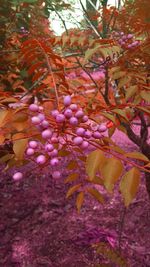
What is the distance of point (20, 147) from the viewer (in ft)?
3.99

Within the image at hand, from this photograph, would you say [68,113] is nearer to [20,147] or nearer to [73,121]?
[73,121]

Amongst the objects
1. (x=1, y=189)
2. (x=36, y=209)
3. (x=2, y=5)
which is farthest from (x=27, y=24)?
(x=1, y=189)

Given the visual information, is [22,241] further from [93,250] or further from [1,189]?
[1,189]

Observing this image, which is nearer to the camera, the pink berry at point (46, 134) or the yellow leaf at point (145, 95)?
the pink berry at point (46, 134)

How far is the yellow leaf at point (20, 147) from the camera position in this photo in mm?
1188

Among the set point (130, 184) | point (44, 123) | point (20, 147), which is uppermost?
point (44, 123)

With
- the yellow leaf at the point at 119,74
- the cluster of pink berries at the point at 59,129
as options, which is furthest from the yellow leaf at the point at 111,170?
the yellow leaf at the point at 119,74

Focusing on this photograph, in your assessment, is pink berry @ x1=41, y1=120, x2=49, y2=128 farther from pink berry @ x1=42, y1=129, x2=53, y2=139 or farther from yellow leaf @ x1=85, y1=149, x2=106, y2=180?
yellow leaf @ x1=85, y1=149, x2=106, y2=180

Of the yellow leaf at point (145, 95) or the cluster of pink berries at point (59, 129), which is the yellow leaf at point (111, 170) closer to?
the cluster of pink berries at point (59, 129)

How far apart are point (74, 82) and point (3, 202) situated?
268 cm

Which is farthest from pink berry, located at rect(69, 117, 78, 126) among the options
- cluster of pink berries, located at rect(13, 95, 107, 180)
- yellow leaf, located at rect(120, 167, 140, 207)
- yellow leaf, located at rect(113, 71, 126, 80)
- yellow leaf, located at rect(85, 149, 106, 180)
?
yellow leaf, located at rect(113, 71, 126, 80)

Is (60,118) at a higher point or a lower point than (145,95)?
higher

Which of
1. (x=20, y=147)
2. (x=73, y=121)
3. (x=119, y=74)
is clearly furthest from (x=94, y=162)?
(x=119, y=74)

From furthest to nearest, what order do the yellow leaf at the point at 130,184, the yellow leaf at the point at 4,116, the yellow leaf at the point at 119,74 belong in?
the yellow leaf at the point at 119,74 → the yellow leaf at the point at 4,116 → the yellow leaf at the point at 130,184
